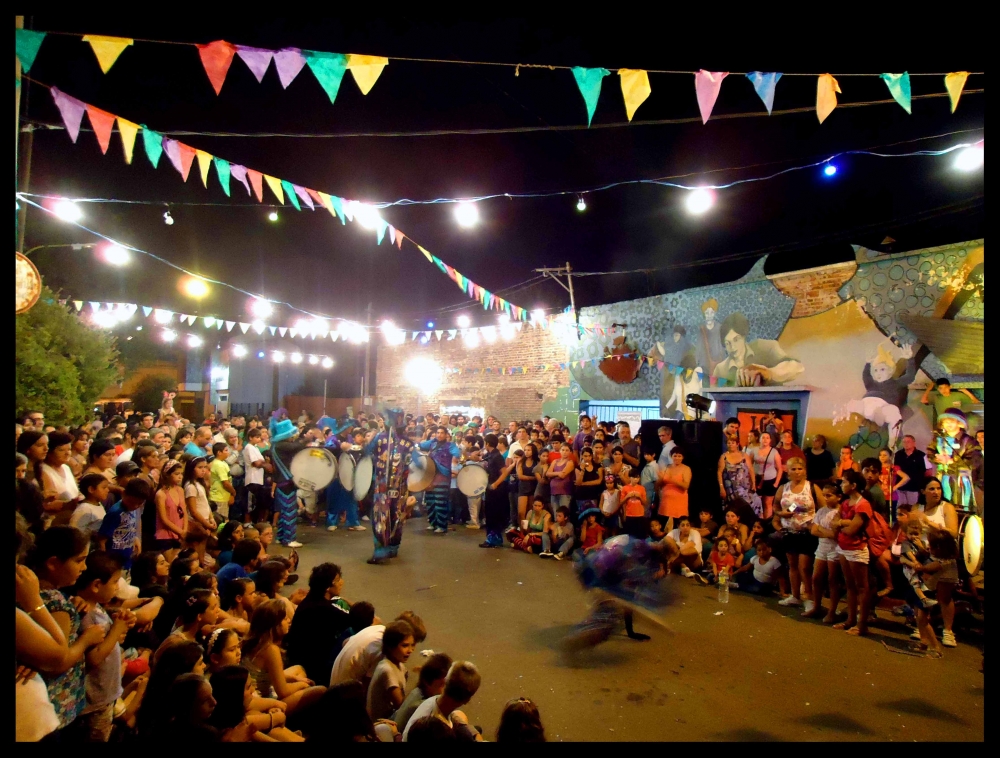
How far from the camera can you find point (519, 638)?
499 cm

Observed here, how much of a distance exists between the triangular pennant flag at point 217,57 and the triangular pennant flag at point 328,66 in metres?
0.45

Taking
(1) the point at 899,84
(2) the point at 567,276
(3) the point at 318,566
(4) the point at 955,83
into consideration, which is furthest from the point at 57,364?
(4) the point at 955,83

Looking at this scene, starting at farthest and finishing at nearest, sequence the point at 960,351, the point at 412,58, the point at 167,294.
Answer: the point at 167,294, the point at 960,351, the point at 412,58


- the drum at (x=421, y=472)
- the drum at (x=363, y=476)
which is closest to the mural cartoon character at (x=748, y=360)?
the drum at (x=421, y=472)

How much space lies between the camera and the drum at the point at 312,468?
8.20 meters

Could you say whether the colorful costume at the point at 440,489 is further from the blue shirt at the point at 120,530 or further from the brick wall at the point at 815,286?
the brick wall at the point at 815,286

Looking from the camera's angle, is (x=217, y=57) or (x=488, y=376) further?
(x=488, y=376)

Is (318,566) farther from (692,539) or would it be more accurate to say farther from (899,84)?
(899,84)

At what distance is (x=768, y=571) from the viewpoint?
6223mm

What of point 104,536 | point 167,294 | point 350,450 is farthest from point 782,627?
point 167,294

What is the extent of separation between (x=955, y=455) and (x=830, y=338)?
305cm

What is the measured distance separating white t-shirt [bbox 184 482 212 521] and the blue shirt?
0.73 metres

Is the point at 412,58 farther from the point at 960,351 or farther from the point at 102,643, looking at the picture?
the point at 960,351
